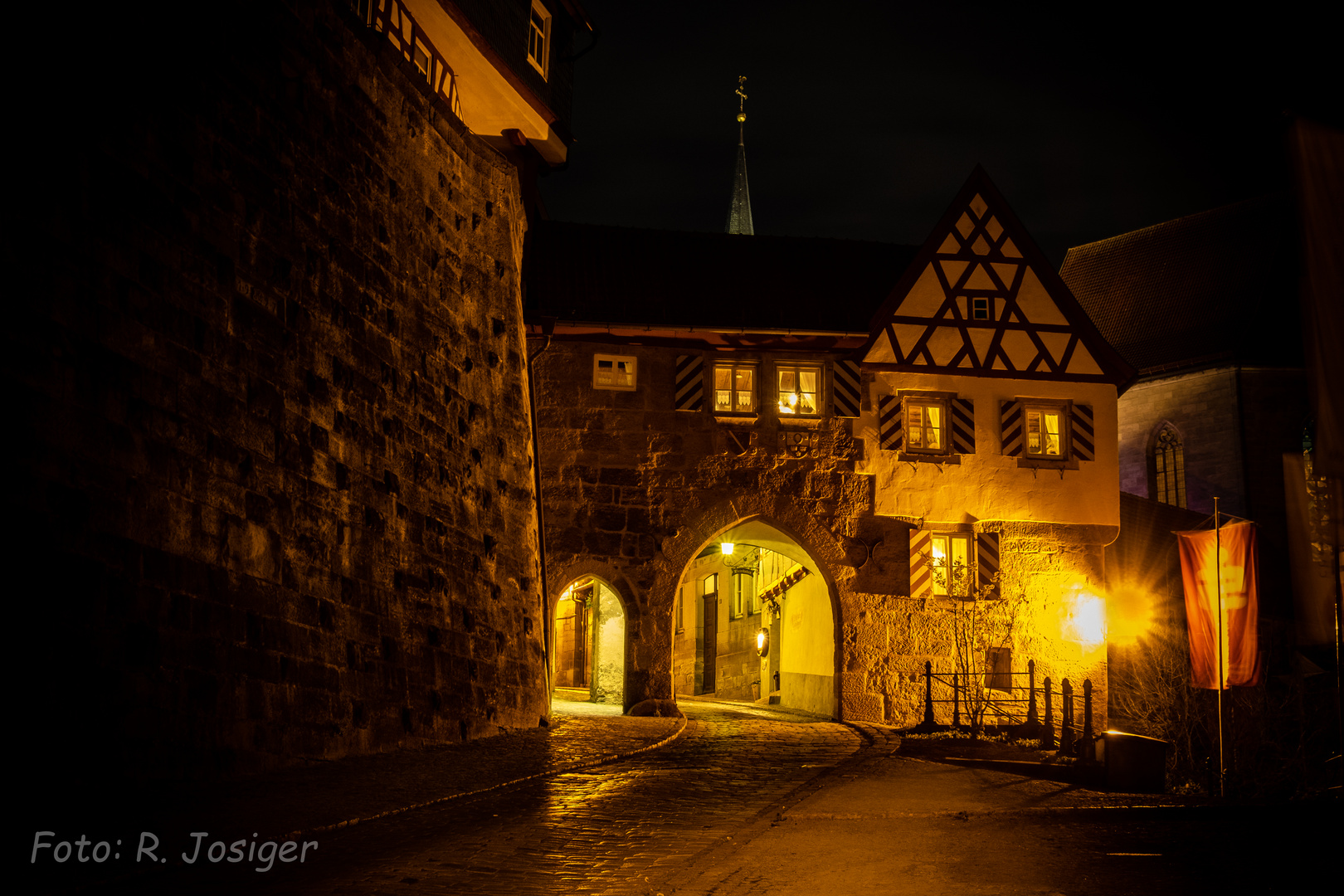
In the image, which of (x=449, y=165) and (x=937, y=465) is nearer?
(x=449, y=165)

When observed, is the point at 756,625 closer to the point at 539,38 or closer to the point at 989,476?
the point at 989,476

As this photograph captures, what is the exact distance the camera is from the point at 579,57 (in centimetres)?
1997

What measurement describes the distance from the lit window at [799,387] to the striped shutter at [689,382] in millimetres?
1347

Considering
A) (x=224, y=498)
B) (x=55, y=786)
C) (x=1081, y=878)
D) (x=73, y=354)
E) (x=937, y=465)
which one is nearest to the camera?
(x=1081, y=878)

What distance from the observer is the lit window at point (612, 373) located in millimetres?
20359

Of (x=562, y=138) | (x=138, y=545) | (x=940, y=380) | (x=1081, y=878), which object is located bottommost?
(x=1081, y=878)

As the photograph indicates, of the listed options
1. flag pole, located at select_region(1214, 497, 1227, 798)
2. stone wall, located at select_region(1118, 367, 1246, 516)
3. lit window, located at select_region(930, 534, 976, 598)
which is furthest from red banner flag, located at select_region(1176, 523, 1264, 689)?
stone wall, located at select_region(1118, 367, 1246, 516)

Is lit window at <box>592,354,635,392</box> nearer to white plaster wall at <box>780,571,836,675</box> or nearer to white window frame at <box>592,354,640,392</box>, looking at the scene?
white window frame at <box>592,354,640,392</box>

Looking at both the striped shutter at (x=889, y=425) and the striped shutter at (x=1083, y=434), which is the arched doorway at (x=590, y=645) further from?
the striped shutter at (x=1083, y=434)

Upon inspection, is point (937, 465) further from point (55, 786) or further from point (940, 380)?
point (55, 786)

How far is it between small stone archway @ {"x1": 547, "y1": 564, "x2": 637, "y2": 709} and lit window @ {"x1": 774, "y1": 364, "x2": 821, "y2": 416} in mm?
4143

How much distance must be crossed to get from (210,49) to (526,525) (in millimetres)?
7812

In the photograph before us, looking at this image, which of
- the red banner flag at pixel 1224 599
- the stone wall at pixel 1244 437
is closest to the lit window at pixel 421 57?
the red banner flag at pixel 1224 599

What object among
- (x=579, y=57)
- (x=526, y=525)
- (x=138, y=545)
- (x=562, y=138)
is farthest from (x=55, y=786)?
(x=579, y=57)
